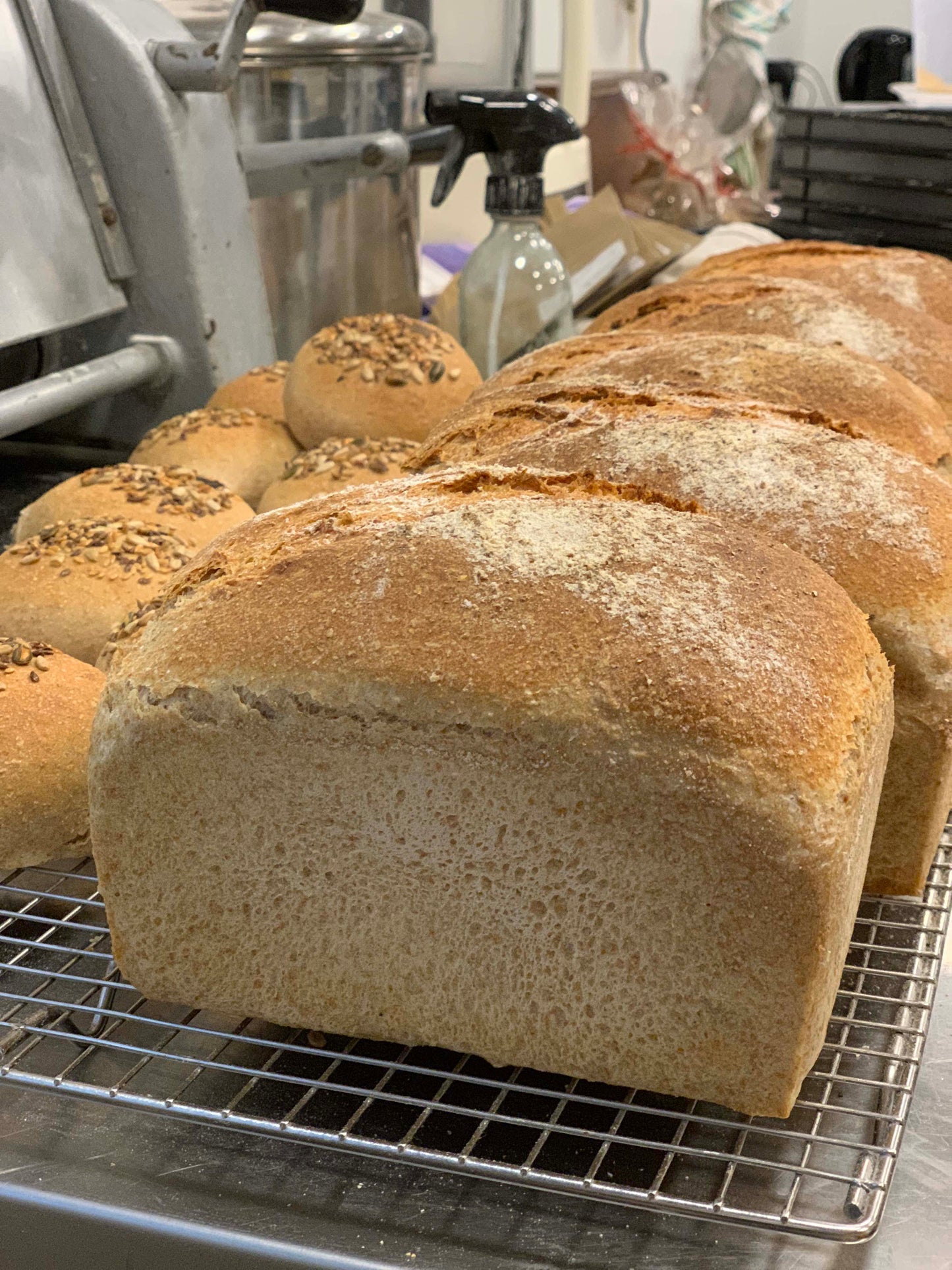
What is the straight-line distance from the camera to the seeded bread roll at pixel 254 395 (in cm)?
162

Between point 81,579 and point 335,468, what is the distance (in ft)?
1.12

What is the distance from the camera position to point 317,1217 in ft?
2.08

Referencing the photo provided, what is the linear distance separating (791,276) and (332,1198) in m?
1.35

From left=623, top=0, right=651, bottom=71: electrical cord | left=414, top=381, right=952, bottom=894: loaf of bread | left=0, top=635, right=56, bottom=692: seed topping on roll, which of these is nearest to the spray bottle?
left=414, top=381, right=952, bottom=894: loaf of bread

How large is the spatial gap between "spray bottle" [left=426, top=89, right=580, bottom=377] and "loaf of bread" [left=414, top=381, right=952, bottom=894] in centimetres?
85

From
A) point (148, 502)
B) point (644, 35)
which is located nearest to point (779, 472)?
point (148, 502)

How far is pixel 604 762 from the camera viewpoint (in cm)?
64

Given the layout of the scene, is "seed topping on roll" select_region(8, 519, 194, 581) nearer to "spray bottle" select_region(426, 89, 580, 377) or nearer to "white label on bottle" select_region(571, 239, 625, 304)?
"spray bottle" select_region(426, 89, 580, 377)

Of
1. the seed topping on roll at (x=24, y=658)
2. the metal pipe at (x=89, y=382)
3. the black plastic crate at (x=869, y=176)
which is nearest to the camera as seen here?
the seed topping on roll at (x=24, y=658)

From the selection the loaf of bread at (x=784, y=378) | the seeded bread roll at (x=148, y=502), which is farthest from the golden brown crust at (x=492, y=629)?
the seeded bread roll at (x=148, y=502)

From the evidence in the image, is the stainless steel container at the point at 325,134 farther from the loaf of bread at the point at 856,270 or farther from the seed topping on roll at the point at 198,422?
the loaf of bread at the point at 856,270

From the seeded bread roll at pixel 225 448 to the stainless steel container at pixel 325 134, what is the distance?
0.39 meters

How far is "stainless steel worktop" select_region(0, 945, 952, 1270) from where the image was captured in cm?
62

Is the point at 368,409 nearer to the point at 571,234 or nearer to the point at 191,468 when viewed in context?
the point at 191,468
